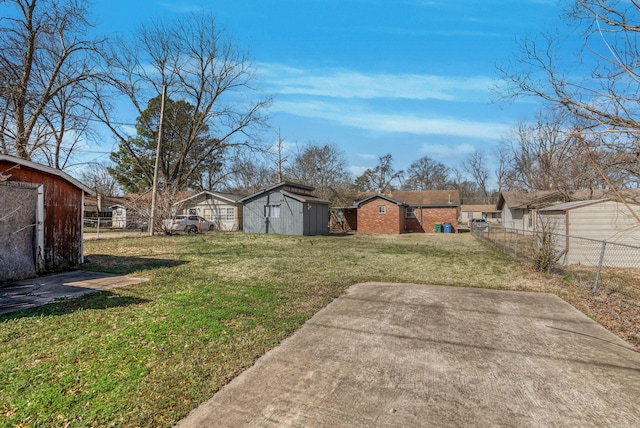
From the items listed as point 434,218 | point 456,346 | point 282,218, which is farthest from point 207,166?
point 456,346

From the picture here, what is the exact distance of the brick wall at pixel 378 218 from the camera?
2631cm

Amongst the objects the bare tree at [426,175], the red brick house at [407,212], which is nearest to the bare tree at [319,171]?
the red brick house at [407,212]

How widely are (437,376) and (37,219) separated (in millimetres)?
8687

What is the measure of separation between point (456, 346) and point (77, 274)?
811 cm

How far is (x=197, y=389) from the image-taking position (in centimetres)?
279

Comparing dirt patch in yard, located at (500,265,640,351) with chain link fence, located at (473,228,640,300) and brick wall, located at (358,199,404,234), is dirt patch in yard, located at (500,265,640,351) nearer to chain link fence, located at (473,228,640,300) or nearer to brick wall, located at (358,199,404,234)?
chain link fence, located at (473,228,640,300)

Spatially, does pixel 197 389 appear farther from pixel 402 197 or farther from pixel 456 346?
pixel 402 197

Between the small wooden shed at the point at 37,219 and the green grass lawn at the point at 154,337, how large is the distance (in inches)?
37.4

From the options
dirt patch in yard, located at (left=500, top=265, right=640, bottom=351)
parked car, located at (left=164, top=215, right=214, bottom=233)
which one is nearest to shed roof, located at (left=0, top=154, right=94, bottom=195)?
dirt patch in yard, located at (left=500, top=265, right=640, bottom=351)

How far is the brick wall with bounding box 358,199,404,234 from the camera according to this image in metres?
26.3

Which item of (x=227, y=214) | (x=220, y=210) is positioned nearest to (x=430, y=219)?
(x=227, y=214)

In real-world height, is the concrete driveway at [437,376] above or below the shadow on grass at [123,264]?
below

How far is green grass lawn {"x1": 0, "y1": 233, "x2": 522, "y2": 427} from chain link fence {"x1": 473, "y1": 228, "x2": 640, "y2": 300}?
1315mm

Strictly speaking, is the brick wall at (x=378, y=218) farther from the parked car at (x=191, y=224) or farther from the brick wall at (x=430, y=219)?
the parked car at (x=191, y=224)
